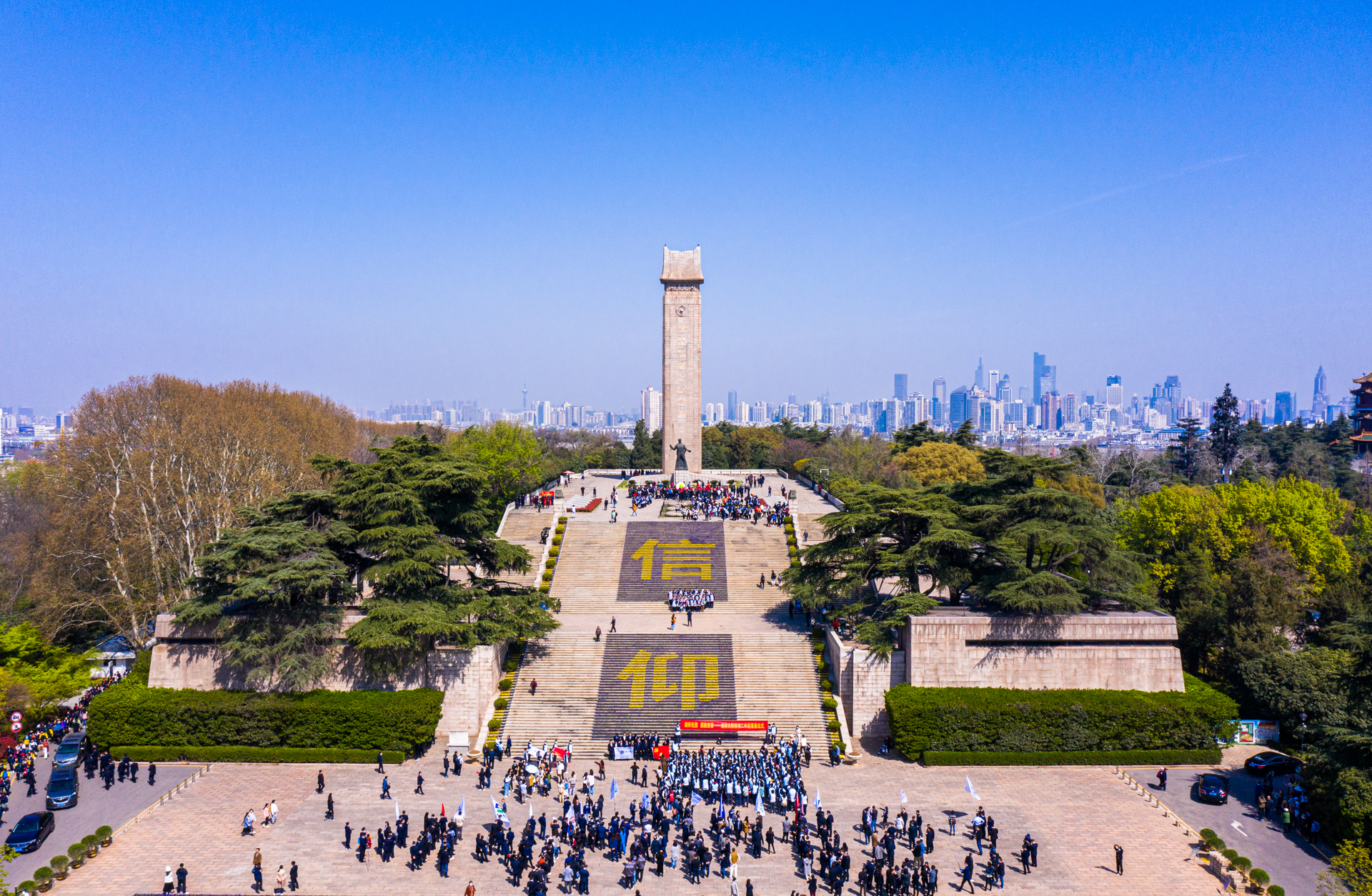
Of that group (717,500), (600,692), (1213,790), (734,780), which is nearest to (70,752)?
(600,692)

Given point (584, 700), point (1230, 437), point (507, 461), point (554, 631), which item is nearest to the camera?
point (584, 700)

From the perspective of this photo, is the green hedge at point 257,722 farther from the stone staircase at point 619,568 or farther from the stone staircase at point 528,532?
the stone staircase at point 528,532

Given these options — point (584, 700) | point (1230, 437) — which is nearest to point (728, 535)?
point (584, 700)

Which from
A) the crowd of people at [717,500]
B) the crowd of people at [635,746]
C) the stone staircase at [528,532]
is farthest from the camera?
the crowd of people at [717,500]

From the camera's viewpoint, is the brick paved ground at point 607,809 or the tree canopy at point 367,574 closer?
the brick paved ground at point 607,809

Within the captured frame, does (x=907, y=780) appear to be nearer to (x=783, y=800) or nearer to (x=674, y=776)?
(x=783, y=800)

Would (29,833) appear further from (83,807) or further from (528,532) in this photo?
(528,532)

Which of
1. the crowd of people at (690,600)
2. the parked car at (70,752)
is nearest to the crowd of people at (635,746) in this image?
the crowd of people at (690,600)
